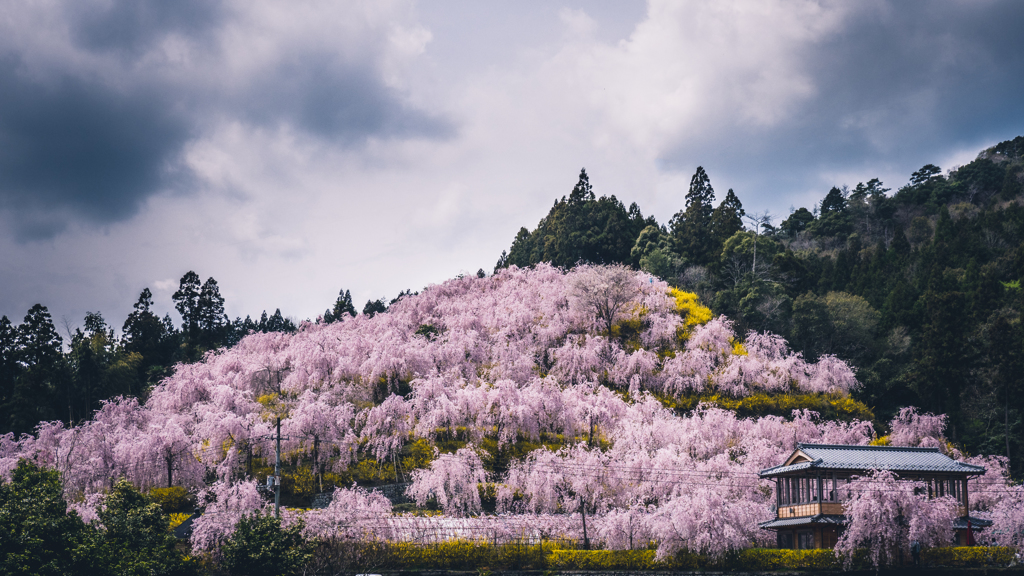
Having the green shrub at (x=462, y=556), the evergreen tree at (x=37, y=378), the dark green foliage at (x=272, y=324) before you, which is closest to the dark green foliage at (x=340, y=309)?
the dark green foliage at (x=272, y=324)

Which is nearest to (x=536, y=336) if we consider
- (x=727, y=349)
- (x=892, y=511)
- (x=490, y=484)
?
(x=727, y=349)

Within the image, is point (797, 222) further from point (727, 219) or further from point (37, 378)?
point (37, 378)

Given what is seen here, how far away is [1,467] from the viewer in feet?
135

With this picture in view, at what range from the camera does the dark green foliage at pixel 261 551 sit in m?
27.5

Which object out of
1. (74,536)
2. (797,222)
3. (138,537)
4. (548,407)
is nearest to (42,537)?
(74,536)

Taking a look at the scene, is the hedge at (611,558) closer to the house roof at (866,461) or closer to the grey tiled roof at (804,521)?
the grey tiled roof at (804,521)

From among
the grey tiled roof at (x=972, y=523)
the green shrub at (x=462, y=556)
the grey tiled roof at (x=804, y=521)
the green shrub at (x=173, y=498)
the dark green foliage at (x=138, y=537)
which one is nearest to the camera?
the dark green foliage at (x=138, y=537)

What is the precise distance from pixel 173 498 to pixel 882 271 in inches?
2583

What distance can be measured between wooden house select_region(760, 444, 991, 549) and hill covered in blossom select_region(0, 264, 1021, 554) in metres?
1.73

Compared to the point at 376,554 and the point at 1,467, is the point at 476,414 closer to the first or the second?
the point at 376,554

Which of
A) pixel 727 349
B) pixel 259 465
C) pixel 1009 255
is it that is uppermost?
pixel 1009 255

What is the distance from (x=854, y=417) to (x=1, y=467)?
50501 mm

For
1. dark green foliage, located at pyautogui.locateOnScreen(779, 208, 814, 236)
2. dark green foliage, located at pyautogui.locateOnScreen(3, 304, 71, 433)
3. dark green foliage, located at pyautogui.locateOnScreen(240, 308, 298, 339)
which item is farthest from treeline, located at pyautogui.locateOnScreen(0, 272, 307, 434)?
dark green foliage, located at pyautogui.locateOnScreen(779, 208, 814, 236)

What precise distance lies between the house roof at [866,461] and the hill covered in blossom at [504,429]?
3.32 m
